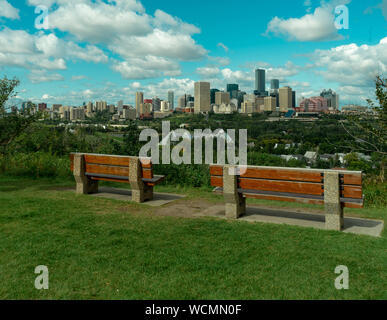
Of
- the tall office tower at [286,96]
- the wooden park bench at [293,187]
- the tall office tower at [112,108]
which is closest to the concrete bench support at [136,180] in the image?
the wooden park bench at [293,187]

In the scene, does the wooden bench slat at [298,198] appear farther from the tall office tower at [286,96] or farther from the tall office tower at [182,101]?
the tall office tower at [182,101]

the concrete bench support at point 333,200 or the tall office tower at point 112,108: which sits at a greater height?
the tall office tower at point 112,108

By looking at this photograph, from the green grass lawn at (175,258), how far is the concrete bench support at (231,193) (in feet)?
1.25

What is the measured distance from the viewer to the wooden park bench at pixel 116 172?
6.97 m

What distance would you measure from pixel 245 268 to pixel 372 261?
1.40m

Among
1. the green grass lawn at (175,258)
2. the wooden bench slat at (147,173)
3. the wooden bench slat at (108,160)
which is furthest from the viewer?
the wooden bench slat at (108,160)

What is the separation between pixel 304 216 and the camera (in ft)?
19.6

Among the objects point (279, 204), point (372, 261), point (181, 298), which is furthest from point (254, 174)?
point (181, 298)

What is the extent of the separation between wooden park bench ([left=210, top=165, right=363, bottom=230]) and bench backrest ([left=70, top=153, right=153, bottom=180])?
1593mm

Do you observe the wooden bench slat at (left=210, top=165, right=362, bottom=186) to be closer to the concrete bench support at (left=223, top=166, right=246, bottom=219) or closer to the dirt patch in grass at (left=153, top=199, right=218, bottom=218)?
the concrete bench support at (left=223, top=166, right=246, bottom=219)

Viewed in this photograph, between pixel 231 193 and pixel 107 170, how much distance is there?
2.94 m

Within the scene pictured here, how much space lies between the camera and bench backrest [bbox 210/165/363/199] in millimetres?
4977

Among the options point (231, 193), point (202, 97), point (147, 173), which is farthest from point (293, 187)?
point (202, 97)

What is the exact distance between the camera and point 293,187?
5.38 m
